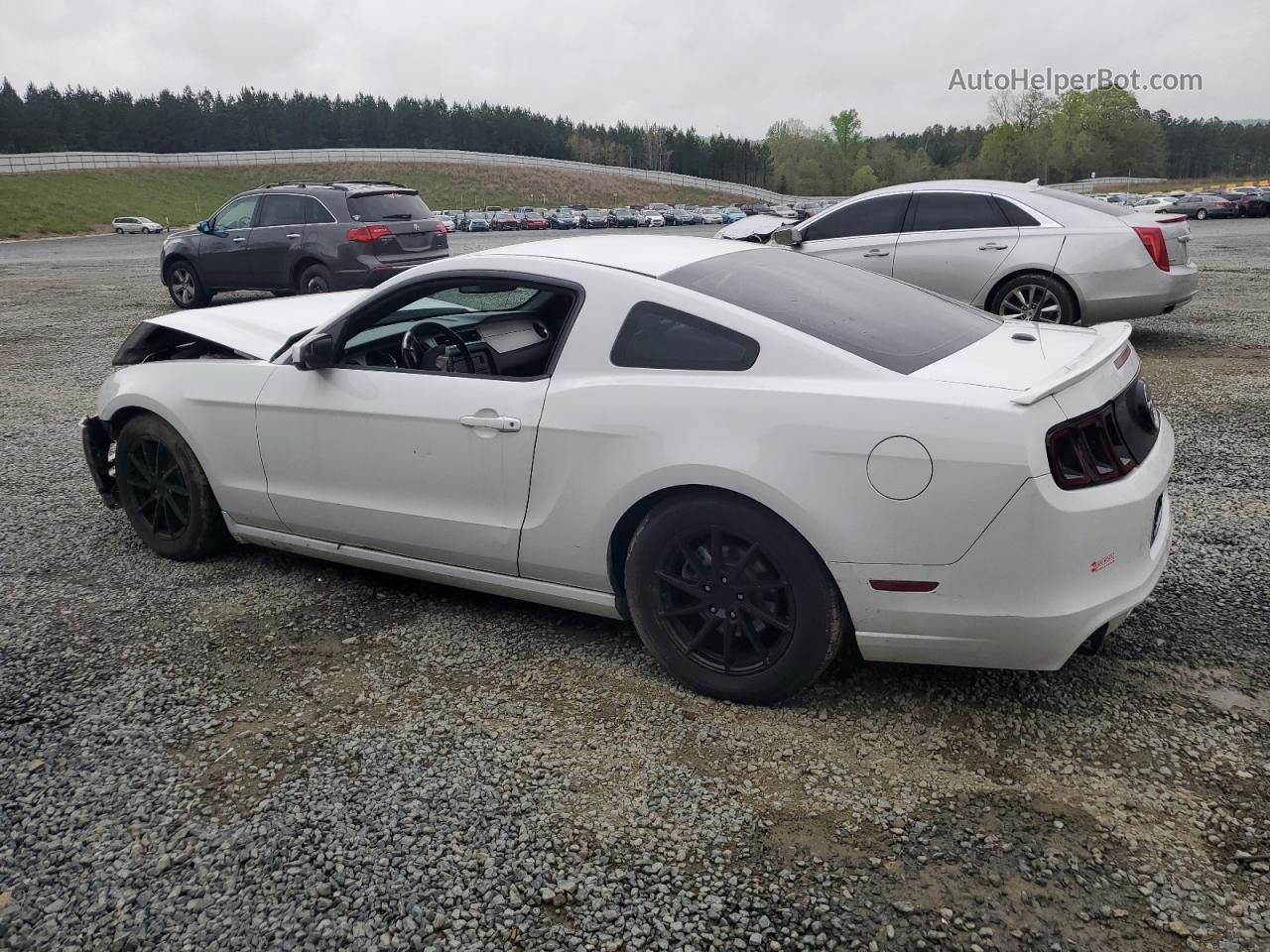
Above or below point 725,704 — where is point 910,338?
above

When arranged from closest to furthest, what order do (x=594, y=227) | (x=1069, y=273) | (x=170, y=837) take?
(x=170, y=837) < (x=1069, y=273) < (x=594, y=227)

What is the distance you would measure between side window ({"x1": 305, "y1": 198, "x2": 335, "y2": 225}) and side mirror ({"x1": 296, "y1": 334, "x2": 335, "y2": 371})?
389 inches

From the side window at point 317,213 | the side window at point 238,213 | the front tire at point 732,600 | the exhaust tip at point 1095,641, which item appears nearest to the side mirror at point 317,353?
the front tire at point 732,600

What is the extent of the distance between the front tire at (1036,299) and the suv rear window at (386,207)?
24.4 ft

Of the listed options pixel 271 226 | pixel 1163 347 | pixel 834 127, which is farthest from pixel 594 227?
pixel 834 127

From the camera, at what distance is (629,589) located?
3.32 meters

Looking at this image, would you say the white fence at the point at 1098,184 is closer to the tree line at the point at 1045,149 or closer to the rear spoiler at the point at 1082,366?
the tree line at the point at 1045,149

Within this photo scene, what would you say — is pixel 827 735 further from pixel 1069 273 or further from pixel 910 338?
pixel 1069 273

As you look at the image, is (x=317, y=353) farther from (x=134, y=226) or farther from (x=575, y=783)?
(x=134, y=226)

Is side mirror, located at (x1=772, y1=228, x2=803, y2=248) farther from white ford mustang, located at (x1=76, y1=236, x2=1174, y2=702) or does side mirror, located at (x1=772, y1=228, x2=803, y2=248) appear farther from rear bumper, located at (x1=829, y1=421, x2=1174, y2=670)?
rear bumper, located at (x1=829, y1=421, x2=1174, y2=670)

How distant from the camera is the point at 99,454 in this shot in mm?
4824

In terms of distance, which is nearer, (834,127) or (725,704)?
(725,704)

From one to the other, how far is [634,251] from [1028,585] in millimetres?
1882

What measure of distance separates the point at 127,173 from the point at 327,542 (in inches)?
3701
